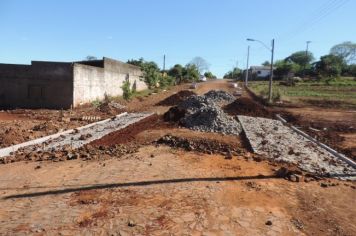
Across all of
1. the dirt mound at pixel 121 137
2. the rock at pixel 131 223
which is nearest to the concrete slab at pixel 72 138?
the dirt mound at pixel 121 137

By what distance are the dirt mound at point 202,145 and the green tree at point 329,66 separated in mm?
Result: 71853

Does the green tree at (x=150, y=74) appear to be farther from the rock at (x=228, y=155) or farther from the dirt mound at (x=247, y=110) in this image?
the rock at (x=228, y=155)

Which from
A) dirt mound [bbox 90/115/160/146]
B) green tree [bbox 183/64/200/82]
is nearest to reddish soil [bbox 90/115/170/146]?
dirt mound [bbox 90/115/160/146]

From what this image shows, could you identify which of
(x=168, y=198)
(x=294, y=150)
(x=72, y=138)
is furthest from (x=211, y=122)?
(x=168, y=198)

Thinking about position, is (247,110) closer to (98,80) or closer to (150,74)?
(98,80)

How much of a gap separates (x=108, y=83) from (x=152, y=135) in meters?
18.6

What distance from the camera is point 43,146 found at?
43.9 ft

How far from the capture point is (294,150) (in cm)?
1351

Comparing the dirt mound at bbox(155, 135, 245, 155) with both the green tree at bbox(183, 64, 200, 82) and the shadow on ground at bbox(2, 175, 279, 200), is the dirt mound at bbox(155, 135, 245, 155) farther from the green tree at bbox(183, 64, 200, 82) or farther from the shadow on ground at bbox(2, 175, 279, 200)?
the green tree at bbox(183, 64, 200, 82)

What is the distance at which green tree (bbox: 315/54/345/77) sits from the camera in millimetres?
79375

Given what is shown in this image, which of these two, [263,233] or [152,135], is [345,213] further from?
[152,135]

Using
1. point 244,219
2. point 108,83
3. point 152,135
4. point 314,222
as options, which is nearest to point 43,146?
point 152,135

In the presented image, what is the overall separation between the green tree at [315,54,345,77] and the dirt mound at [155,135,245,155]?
7185cm

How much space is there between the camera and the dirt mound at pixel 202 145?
1265 cm
